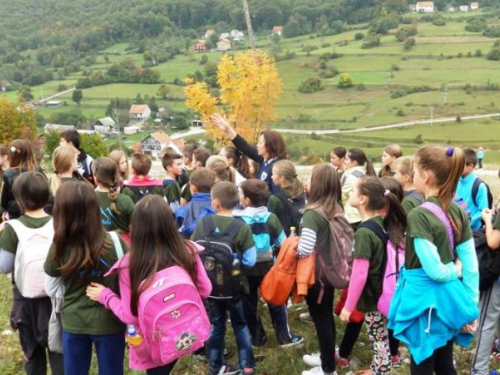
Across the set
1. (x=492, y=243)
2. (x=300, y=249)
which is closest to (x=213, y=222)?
(x=300, y=249)

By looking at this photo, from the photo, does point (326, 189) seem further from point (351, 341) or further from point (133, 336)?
point (133, 336)

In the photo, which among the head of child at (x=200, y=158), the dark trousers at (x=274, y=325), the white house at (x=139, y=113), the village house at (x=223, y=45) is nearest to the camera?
the dark trousers at (x=274, y=325)

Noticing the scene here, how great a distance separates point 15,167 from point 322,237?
335cm

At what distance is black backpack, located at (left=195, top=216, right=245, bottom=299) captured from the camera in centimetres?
401

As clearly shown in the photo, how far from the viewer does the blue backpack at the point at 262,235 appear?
4.56 meters

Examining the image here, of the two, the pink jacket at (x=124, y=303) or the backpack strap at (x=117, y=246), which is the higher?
the backpack strap at (x=117, y=246)

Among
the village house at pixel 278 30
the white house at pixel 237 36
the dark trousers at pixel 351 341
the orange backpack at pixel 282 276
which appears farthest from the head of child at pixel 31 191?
the white house at pixel 237 36

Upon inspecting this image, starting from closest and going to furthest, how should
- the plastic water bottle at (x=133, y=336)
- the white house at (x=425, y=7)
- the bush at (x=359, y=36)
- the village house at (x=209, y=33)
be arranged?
1. the plastic water bottle at (x=133, y=336)
2. the bush at (x=359, y=36)
3. the village house at (x=209, y=33)
4. the white house at (x=425, y=7)

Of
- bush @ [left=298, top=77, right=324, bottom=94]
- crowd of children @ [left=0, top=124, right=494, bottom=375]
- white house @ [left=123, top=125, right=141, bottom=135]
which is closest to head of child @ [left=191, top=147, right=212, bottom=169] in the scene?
crowd of children @ [left=0, top=124, right=494, bottom=375]

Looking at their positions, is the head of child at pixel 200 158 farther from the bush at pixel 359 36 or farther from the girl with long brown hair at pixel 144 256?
the bush at pixel 359 36

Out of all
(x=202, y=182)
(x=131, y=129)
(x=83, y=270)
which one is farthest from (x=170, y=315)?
(x=131, y=129)

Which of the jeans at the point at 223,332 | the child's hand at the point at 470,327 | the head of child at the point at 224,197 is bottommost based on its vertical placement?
the jeans at the point at 223,332

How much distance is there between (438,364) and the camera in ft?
11.5

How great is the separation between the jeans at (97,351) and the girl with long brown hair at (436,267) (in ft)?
5.78
